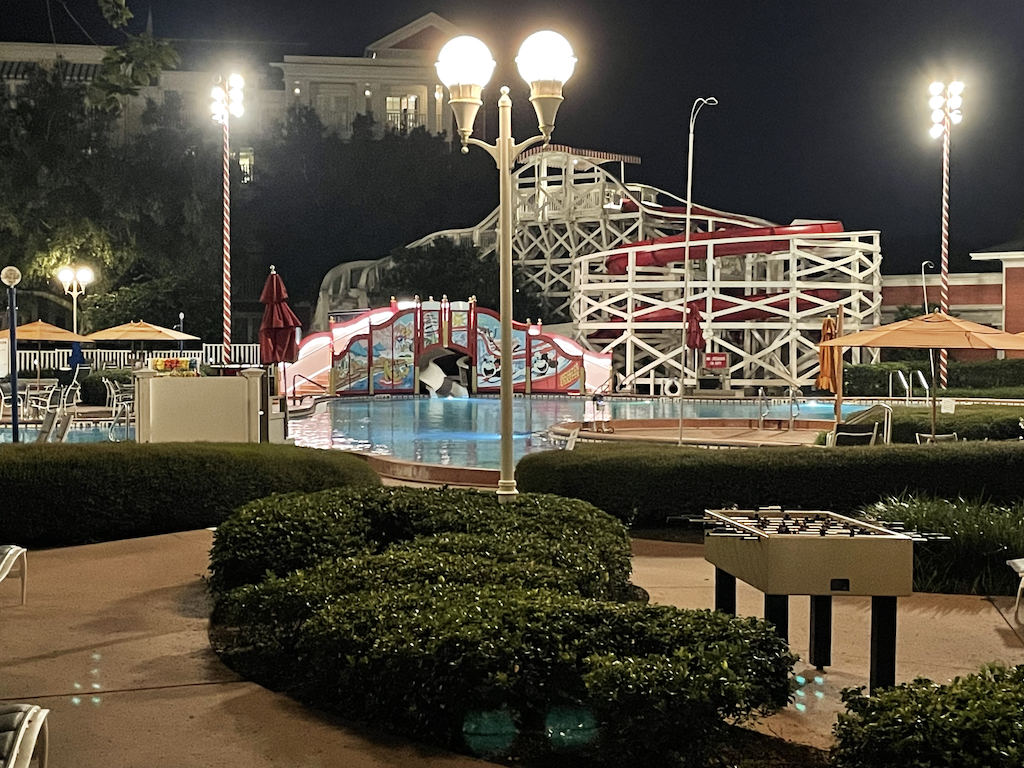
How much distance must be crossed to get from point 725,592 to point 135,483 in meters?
5.68

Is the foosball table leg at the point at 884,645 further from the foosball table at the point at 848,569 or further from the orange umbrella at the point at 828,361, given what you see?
the orange umbrella at the point at 828,361

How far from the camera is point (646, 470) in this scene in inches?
425

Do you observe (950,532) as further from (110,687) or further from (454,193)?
(454,193)

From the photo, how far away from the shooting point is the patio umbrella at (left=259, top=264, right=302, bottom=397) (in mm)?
18141

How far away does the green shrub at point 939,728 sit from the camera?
11.8 feet

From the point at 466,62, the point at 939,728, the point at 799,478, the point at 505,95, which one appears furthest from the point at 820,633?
the point at 466,62

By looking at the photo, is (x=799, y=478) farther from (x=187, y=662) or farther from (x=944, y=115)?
(x=944, y=115)

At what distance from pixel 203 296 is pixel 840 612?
43068mm

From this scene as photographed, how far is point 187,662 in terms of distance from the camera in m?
6.07

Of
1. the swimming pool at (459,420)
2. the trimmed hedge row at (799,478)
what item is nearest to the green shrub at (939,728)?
the trimmed hedge row at (799,478)

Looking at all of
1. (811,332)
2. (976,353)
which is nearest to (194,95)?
(811,332)

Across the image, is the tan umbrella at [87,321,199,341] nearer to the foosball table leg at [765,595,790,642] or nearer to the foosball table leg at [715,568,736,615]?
the foosball table leg at [715,568,736,615]

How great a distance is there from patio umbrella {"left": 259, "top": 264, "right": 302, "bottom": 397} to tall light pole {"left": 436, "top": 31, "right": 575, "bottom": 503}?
30.1 ft

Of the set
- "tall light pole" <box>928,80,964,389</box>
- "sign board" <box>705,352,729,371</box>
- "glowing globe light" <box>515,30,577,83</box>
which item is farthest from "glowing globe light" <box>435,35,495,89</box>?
"sign board" <box>705,352,729,371</box>
